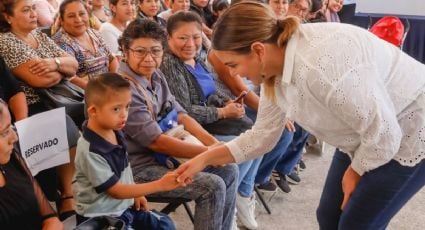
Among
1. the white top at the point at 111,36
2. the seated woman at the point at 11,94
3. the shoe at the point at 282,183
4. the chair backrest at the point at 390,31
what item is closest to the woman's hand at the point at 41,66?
the seated woman at the point at 11,94

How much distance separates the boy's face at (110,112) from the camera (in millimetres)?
1562

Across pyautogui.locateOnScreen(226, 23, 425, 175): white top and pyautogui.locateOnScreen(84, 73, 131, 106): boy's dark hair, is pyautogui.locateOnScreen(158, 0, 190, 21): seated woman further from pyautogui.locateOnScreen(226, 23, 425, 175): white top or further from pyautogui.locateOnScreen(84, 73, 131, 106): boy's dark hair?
pyautogui.locateOnScreen(226, 23, 425, 175): white top

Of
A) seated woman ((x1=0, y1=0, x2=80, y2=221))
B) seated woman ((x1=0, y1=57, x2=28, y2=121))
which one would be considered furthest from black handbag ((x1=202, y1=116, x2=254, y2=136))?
seated woman ((x1=0, y1=57, x2=28, y2=121))

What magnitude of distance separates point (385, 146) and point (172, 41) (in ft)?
4.37


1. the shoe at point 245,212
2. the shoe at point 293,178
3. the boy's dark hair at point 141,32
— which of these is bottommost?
the shoe at point 293,178

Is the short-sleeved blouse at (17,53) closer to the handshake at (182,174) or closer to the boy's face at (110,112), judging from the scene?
the boy's face at (110,112)

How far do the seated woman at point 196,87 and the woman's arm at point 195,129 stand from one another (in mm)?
108

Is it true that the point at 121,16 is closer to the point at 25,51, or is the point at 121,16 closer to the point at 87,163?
the point at 25,51

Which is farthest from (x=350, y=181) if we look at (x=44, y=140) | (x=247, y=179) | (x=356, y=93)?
(x=44, y=140)

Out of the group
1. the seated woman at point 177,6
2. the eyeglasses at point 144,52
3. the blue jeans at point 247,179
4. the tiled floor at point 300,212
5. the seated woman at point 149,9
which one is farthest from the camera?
the seated woman at point 177,6

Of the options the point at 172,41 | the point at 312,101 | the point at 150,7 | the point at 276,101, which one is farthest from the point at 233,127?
the point at 150,7

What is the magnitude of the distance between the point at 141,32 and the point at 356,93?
44.0 inches

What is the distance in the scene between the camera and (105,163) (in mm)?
1534

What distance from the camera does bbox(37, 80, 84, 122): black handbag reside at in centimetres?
219
